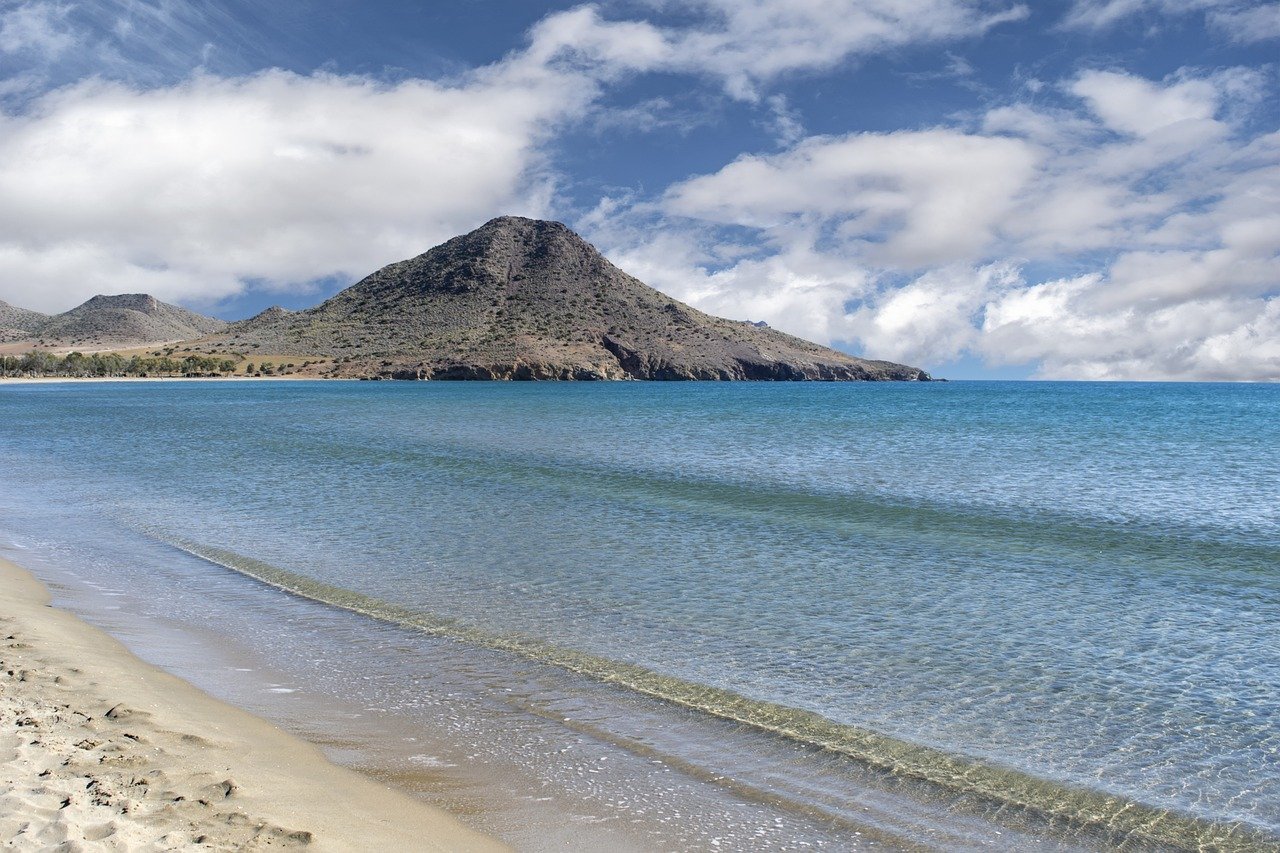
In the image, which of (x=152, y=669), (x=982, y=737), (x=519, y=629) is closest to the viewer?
(x=982, y=737)

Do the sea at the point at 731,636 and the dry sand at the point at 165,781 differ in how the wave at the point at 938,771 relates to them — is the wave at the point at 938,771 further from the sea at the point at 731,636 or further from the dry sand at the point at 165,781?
the dry sand at the point at 165,781

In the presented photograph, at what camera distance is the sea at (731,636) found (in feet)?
22.5

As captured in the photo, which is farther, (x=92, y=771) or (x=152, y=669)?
(x=152, y=669)

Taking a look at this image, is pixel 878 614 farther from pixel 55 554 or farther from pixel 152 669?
pixel 55 554

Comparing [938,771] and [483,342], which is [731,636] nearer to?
[938,771]

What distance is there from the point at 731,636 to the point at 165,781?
22.7 feet

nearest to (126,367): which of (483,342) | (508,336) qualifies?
(483,342)

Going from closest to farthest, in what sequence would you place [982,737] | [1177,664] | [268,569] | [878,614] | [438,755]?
[438,755]
[982,737]
[1177,664]
[878,614]
[268,569]

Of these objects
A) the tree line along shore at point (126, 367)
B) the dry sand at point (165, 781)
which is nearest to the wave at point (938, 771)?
the dry sand at point (165, 781)

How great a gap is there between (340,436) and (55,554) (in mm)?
26303

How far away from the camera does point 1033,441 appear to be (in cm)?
4306

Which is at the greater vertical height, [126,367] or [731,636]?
[126,367]

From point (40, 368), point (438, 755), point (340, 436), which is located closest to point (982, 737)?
point (438, 755)

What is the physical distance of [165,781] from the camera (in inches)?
241
